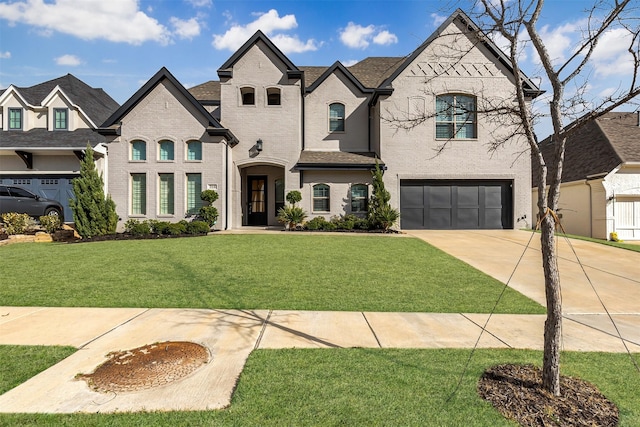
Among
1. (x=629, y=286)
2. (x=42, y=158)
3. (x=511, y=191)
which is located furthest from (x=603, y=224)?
(x=42, y=158)

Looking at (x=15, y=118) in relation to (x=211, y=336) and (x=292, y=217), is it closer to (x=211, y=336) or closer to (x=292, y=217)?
(x=292, y=217)

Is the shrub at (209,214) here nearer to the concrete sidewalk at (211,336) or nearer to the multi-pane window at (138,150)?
the multi-pane window at (138,150)

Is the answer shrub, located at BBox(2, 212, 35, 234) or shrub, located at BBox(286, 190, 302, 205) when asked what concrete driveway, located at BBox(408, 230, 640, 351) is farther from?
shrub, located at BBox(2, 212, 35, 234)

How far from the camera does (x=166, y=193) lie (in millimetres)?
15938

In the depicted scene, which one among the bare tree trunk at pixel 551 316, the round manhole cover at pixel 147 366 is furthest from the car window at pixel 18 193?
the bare tree trunk at pixel 551 316

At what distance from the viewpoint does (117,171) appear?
15664 millimetres

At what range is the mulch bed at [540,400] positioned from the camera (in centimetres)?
254

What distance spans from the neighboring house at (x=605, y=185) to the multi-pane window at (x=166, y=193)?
59.8ft

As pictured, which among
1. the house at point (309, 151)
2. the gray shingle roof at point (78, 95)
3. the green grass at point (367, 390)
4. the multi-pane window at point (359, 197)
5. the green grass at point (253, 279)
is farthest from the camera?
the gray shingle roof at point (78, 95)

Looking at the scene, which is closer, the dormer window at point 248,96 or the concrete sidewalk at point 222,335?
the concrete sidewalk at point 222,335

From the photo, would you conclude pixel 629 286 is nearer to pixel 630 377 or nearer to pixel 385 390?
pixel 630 377

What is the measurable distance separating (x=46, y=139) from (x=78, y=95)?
4.36m

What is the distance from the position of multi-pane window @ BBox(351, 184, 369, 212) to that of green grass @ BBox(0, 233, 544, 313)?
20.2 feet

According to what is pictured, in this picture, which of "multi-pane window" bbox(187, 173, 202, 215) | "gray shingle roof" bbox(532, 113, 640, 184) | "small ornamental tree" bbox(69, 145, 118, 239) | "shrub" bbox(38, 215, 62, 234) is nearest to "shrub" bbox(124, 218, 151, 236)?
"small ornamental tree" bbox(69, 145, 118, 239)
